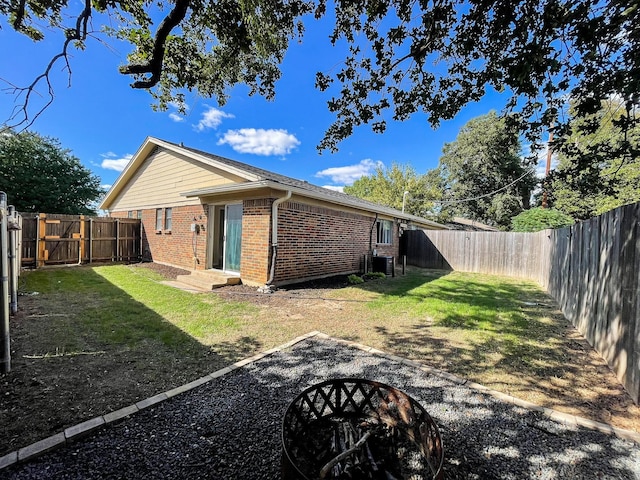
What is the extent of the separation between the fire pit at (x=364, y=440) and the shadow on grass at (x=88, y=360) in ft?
5.26

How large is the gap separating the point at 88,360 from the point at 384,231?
11.9 meters

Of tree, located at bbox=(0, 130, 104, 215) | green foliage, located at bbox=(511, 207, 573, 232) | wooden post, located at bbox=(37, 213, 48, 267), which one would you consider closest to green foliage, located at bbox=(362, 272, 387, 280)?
green foliage, located at bbox=(511, 207, 573, 232)

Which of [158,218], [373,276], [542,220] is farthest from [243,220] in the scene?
[542,220]

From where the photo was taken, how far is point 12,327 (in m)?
4.28

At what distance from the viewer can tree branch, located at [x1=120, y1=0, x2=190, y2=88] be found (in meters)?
3.77

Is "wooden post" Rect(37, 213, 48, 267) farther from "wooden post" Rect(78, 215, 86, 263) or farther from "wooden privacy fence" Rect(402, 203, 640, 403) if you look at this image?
"wooden privacy fence" Rect(402, 203, 640, 403)

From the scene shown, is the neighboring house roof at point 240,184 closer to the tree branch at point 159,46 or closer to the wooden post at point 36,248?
the tree branch at point 159,46

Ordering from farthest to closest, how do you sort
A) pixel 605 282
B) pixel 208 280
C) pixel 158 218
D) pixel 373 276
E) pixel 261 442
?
pixel 158 218 < pixel 373 276 < pixel 208 280 < pixel 605 282 < pixel 261 442

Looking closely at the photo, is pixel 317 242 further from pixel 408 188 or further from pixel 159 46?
pixel 408 188

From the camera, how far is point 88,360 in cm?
336

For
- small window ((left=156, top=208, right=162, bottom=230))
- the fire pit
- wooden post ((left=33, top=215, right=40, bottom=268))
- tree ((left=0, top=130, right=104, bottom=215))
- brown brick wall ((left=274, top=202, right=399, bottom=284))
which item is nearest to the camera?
the fire pit

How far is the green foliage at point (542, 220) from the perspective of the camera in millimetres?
13914

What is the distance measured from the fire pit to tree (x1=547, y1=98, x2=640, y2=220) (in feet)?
13.3

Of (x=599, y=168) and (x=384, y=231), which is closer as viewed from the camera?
(x=599, y=168)
